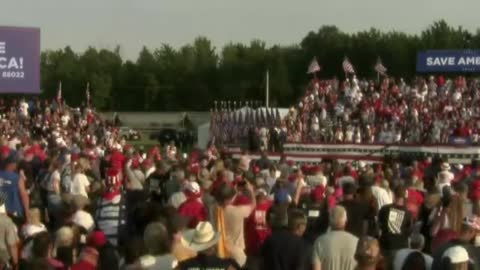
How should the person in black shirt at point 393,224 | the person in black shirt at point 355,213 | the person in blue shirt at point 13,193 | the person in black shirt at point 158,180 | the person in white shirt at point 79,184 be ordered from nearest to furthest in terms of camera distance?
the person in black shirt at point 393,224
the person in black shirt at point 355,213
the person in blue shirt at point 13,193
the person in white shirt at point 79,184
the person in black shirt at point 158,180

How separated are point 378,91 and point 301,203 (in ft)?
110

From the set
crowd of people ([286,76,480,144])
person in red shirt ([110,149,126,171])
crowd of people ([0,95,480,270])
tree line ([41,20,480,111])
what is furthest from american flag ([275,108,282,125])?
tree line ([41,20,480,111])

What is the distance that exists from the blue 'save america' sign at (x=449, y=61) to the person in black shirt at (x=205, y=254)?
4318cm

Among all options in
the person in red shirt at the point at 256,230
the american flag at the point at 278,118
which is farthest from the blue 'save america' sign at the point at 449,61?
the person in red shirt at the point at 256,230

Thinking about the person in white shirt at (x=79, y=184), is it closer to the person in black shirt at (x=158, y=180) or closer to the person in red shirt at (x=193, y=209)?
the person in black shirt at (x=158, y=180)

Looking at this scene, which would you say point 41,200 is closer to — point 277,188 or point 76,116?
point 277,188

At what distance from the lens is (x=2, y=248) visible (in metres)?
12.9

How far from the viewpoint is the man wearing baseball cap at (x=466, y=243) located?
33.0ft

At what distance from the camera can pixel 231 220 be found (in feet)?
43.2

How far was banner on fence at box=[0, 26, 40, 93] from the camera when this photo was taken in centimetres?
4588

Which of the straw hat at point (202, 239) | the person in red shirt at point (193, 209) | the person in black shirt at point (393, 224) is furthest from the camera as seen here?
the person in red shirt at point (193, 209)

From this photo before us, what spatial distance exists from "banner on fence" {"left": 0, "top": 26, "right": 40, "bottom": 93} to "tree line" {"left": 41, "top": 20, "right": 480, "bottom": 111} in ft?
180

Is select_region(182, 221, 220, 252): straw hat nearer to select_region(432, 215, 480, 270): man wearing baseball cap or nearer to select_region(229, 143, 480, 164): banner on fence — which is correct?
select_region(432, 215, 480, 270): man wearing baseball cap

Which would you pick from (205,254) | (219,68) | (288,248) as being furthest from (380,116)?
(219,68)
